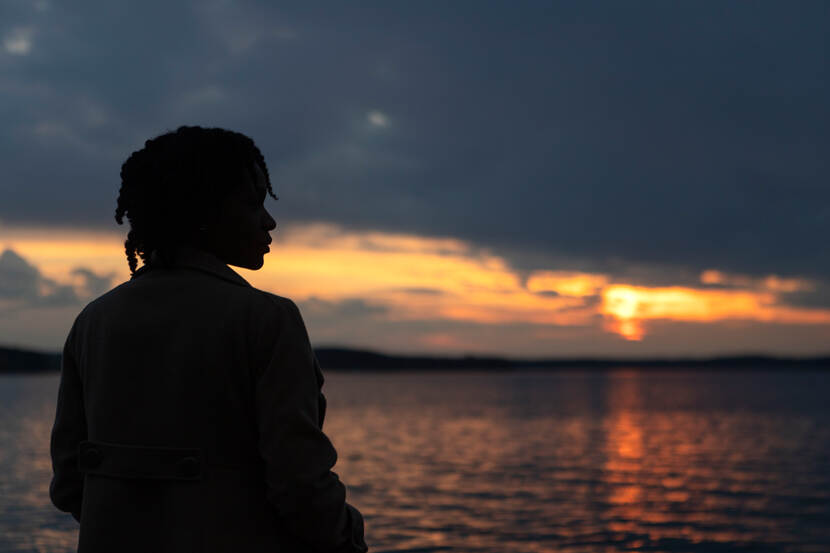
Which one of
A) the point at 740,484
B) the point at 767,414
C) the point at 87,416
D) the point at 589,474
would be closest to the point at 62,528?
the point at 87,416

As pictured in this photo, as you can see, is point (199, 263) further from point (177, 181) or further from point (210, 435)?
point (210, 435)

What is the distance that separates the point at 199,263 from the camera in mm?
2400

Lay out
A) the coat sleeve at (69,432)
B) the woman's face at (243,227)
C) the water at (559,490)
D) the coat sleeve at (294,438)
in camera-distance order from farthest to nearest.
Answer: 1. the water at (559,490)
2. the coat sleeve at (69,432)
3. the woman's face at (243,227)
4. the coat sleeve at (294,438)

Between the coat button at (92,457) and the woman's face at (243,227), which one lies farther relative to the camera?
the woman's face at (243,227)

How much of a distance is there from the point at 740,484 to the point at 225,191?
34.7 meters

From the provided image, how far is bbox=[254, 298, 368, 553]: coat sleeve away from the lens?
7.14 feet

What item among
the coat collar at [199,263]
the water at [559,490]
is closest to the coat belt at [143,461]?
the coat collar at [199,263]

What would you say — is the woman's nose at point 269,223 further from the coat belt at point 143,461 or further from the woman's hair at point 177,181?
the coat belt at point 143,461

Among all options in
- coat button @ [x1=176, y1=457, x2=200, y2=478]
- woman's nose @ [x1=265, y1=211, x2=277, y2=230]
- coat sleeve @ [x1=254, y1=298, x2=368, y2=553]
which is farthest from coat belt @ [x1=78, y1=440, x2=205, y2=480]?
woman's nose @ [x1=265, y1=211, x2=277, y2=230]

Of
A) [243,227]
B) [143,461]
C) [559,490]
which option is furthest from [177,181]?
[559,490]

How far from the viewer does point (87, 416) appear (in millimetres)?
2414

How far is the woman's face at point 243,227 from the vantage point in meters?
2.46

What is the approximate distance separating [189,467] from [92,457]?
309 mm

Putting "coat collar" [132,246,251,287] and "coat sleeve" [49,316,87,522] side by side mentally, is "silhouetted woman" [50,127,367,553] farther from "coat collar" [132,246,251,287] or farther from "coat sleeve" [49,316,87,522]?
"coat sleeve" [49,316,87,522]
